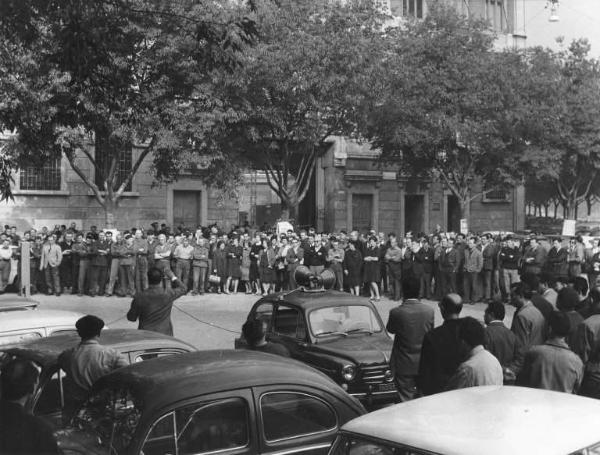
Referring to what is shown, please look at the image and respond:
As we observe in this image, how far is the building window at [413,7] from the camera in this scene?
3709cm

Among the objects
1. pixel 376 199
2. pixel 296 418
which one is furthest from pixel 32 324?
pixel 376 199

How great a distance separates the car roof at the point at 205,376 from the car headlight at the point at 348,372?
10.4ft

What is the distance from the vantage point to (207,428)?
4594 mm

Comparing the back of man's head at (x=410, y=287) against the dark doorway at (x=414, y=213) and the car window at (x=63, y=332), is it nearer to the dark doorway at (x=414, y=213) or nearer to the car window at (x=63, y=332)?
the car window at (x=63, y=332)

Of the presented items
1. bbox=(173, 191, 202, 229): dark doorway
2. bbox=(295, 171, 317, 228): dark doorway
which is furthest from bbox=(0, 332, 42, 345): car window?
bbox=(295, 171, 317, 228): dark doorway

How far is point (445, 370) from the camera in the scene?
639 centimetres

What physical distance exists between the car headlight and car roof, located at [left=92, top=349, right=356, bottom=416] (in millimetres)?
3157

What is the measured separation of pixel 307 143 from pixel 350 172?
10922 mm

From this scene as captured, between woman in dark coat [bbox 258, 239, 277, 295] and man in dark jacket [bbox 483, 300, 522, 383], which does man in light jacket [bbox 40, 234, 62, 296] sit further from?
man in dark jacket [bbox 483, 300, 522, 383]

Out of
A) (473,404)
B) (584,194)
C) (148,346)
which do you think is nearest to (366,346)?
(148,346)

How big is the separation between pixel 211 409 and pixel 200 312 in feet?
44.3

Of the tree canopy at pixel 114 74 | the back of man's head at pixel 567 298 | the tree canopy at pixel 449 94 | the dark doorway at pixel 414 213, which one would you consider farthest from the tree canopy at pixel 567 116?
the back of man's head at pixel 567 298

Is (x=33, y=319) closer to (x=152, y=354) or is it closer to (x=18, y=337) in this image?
(x=18, y=337)

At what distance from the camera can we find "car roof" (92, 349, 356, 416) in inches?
181
